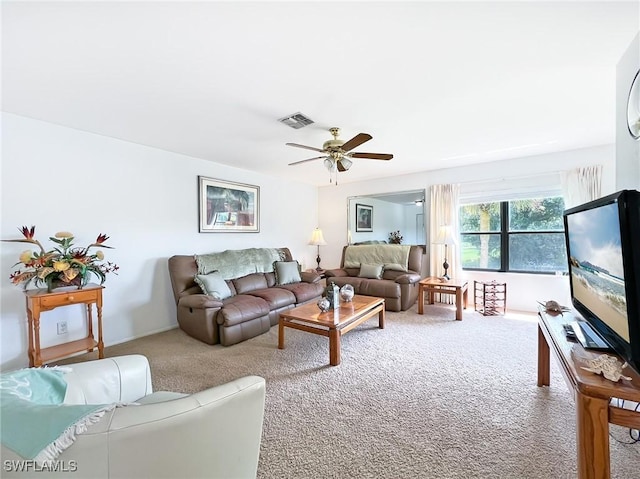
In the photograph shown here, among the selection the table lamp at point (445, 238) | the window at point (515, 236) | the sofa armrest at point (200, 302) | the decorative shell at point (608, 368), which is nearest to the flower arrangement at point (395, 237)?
the table lamp at point (445, 238)

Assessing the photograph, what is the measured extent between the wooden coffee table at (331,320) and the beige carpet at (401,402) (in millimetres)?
205

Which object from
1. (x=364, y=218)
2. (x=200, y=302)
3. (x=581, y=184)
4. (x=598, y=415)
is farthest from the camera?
(x=364, y=218)

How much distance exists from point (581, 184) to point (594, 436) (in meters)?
3.84

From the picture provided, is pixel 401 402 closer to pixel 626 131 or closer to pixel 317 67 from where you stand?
pixel 626 131

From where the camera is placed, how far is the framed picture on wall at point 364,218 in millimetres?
5820

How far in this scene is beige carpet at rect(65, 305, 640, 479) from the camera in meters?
1.49

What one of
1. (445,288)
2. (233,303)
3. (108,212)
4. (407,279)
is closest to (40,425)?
(233,303)

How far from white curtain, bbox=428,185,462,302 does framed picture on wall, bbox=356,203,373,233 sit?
127cm

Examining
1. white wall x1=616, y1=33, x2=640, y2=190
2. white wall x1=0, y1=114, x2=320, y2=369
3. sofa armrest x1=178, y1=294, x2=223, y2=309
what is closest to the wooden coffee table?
sofa armrest x1=178, y1=294, x2=223, y2=309

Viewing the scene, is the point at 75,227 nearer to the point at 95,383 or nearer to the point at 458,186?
the point at 95,383

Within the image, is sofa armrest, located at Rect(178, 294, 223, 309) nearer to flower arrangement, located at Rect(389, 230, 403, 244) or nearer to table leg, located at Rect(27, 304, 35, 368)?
table leg, located at Rect(27, 304, 35, 368)

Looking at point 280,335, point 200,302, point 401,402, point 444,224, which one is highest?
point 444,224

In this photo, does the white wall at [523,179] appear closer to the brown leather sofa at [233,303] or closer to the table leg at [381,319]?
the table leg at [381,319]

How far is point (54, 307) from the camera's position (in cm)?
240
